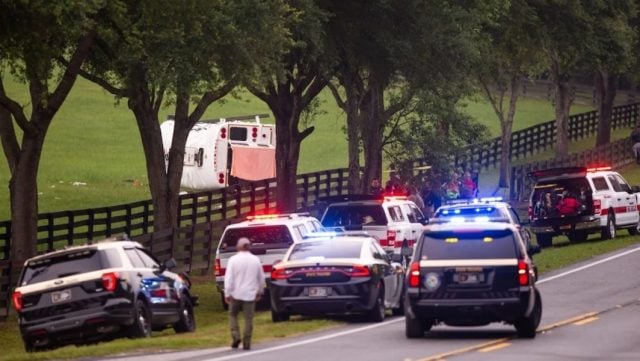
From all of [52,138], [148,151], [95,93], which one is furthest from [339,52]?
[95,93]

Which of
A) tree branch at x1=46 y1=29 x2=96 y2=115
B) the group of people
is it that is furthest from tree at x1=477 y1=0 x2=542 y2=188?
tree branch at x1=46 y1=29 x2=96 y2=115

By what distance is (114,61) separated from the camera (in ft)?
113

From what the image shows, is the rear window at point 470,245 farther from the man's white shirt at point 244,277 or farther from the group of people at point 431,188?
the group of people at point 431,188

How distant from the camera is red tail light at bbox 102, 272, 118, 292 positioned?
22.4 m

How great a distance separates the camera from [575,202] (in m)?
41.6

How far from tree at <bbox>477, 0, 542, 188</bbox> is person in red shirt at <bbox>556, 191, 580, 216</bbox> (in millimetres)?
6433

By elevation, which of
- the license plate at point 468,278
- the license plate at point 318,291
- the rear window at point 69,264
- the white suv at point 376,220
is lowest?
the license plate at point 318,291

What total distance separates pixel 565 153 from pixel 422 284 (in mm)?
47922

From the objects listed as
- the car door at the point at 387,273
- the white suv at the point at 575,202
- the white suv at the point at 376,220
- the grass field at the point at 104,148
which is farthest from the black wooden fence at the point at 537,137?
the car door at the point at 387,273

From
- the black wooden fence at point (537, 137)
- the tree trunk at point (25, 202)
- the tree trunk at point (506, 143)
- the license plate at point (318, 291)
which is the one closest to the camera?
the license plate at point (318, 291)

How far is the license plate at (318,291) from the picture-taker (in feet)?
82.7

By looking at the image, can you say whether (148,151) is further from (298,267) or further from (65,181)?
(65,181)

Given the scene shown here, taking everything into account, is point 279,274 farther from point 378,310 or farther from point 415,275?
point 415,275

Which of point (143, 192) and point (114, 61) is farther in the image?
point (143, 192)
